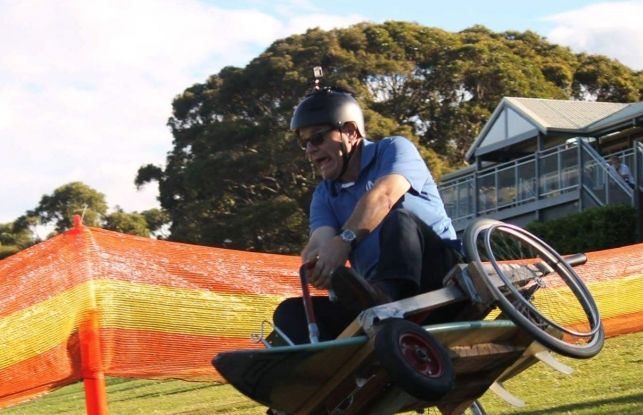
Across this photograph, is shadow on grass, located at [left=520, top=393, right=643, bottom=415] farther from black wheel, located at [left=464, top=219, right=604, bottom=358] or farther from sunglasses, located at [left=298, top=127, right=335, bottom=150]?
sunglasses, located at [left=298, top=127, right=335, bottom=150]

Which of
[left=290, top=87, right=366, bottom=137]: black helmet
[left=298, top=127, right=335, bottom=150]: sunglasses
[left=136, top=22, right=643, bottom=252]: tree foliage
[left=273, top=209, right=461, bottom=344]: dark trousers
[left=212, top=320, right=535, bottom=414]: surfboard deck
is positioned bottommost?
[left=212, top=320, right=535, bottom=414]: surfboard deck

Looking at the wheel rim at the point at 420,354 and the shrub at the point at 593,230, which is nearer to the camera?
the wheel rim at the point at 420,354

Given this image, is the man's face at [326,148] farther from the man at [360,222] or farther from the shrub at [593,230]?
the shrub at [593,230]

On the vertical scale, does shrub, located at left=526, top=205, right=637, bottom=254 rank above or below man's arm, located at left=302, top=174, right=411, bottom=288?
below

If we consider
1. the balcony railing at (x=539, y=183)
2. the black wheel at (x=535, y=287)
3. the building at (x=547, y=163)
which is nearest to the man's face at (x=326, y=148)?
the black wheel at (x=535, y=287)

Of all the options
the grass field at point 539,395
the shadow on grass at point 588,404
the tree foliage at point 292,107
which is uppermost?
the tree foliage at point 292,107

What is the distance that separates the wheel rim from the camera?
212 inches

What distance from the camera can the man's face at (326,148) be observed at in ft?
20.8

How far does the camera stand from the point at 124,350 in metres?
9.51

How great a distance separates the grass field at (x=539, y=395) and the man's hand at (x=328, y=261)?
294cm

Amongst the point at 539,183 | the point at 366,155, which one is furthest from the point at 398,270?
the point at 539,183

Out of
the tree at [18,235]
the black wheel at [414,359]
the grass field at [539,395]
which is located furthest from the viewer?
the tree at [18,235]

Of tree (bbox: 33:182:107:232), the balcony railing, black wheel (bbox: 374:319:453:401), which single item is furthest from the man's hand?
tree (bbox: 33:182:107:232)

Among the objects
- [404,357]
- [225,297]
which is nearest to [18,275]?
[225,297]
